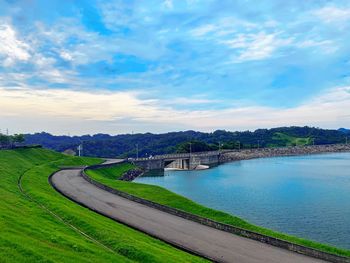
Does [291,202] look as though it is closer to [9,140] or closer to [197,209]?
[197,209]

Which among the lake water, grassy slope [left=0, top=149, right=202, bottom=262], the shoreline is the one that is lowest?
the lake water

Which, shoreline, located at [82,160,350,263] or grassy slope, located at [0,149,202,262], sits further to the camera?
shoreline, located at [82,160,350,263]

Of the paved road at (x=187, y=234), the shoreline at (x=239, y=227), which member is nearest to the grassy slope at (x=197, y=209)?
the shoreline at (x=239, y=227)

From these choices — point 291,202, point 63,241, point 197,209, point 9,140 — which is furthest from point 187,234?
point 9,140

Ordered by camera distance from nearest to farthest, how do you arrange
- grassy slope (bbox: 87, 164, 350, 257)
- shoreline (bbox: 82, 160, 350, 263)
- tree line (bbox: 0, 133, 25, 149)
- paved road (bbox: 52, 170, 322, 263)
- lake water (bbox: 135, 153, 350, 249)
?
paved road (bbox: 52, 170, 322, 263) < shoreline (bbox: 82, 160, 350, 263) < grassy slope (bbox: 87, 164, 350, 257) < lake water (bbox: 135, 153, 350, 249) < tree line (bbox: 0, 133, 25, 149)

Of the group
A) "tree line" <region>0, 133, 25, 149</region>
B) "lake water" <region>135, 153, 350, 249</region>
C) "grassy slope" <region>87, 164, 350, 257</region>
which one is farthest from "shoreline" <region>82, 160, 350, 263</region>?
"tree line" <region>0, 133, 25, 149</region>

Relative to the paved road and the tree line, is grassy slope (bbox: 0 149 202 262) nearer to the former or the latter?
the paved road

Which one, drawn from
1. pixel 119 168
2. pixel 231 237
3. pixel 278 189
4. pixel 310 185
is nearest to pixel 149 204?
pixel 231 237

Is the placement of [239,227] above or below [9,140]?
below

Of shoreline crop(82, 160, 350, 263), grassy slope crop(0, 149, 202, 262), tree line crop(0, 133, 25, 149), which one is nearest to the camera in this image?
grassy slope crop(0, 149, 202, 262)

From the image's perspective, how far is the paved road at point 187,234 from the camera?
131ft

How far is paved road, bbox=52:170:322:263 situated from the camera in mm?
39794

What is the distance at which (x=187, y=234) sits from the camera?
156 ft

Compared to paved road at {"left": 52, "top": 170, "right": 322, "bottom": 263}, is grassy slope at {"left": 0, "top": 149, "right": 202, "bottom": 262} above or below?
above
